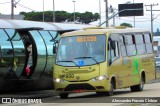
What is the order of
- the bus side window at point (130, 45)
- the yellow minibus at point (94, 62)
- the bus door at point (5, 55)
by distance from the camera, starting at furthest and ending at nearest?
the bus side window at point (130, 45)
the bus door at point (5, 55)
the yellow minibus at point (94, 62)

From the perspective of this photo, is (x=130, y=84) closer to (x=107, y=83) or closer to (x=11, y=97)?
(x=107, y=83)

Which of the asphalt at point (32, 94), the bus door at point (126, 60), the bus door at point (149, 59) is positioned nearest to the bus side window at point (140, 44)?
the bus door at point (149, 59)

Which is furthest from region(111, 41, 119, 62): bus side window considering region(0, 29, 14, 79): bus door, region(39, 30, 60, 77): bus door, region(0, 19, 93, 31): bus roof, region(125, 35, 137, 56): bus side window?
region(0, 19, 93, 31): bus roof

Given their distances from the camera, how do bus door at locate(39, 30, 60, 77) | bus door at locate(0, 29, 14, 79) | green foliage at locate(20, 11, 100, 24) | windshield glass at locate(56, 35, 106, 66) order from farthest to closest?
green foliage at locate(20, 11, 100, 24)
bus door at locate(39, 30, 60, 77)
bus door at locate(0, 29, 14, 79)
windshield glass at locate(56, 35, 106, 66)

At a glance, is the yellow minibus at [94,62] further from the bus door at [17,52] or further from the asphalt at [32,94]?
the bus door at [17,52]

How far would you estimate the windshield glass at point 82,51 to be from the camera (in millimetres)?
22062

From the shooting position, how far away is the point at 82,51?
878 inches

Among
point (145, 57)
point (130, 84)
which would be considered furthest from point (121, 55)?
point (145, 57)

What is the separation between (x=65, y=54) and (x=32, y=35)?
2929 mm

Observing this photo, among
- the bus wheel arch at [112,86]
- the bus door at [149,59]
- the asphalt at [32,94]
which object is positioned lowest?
the asphalt at [32,94]

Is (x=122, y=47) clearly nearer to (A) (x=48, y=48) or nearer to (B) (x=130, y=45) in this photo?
(B) (x=130, y=45)

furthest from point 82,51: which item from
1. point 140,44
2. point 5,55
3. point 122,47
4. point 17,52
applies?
point 140,44

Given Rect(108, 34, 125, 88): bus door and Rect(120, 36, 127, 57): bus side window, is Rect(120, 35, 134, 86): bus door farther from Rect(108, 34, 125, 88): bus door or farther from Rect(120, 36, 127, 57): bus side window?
Rect(108, 34, 125, 88): bus door

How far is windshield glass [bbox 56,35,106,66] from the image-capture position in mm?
22062
